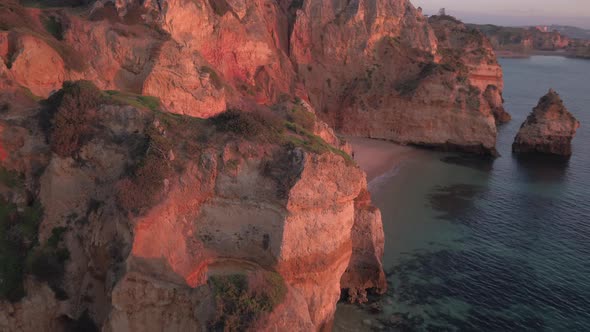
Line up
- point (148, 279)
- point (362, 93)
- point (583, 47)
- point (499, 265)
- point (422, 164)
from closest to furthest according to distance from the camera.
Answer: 1. point (148, 279)
2. point (499, 265)
3. point (422, 164)
4. point (362, 93)
5. point (583, 47)

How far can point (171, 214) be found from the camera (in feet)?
53.0

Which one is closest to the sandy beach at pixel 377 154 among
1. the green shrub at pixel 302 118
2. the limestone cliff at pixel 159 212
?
the green shrub at pixel 302 118

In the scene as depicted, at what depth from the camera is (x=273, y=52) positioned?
50.1 m

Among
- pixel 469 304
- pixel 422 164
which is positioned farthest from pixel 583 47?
pixel 469 304

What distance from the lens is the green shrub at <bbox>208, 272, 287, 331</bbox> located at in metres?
13.6

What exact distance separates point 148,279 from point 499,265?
20.7m

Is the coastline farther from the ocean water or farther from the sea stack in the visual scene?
the ocean water

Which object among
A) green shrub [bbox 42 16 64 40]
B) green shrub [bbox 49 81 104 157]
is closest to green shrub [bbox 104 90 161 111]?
green shrub [bbox 49 81 104 157]

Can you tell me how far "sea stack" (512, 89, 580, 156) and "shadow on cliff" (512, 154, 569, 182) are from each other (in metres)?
1.04

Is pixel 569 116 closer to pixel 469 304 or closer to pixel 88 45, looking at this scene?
pixel 469 304

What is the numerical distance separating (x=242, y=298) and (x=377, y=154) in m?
36.0

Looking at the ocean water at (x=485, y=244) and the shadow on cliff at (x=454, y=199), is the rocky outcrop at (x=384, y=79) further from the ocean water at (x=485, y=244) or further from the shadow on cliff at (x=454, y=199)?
the shadow on cliff at (x=454, y=199)

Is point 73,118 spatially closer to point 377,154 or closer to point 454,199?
point 454,199

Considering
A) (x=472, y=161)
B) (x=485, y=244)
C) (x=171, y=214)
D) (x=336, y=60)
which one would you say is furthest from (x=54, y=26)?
(x=472, y=161)
